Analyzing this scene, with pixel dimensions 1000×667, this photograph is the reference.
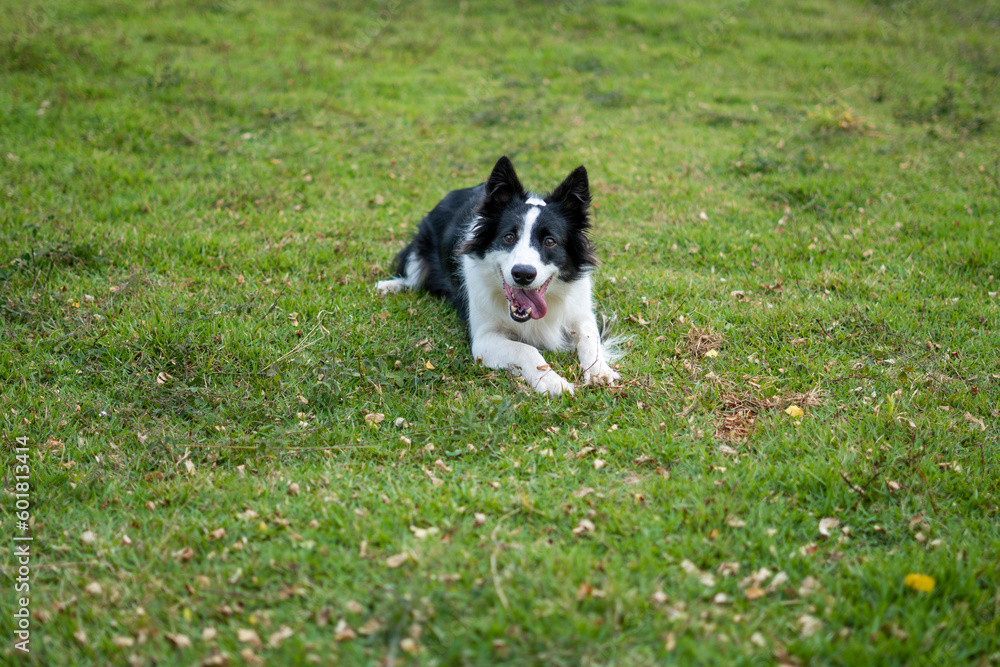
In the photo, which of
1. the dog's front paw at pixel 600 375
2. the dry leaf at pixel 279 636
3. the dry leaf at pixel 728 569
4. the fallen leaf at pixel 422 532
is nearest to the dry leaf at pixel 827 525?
the dry leaf at pixel 728 569

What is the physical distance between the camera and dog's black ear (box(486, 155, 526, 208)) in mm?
4649

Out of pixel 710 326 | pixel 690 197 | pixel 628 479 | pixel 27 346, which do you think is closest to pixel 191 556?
pixel 628 479

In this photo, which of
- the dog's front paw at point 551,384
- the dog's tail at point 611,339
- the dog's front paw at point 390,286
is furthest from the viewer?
the dog's front paw at point 390,286

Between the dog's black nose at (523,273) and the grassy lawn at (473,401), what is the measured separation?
66 cm

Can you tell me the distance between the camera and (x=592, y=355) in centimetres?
476

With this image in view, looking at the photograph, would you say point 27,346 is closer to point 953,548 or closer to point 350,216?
point 350,216

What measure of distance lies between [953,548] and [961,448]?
36.6 inches

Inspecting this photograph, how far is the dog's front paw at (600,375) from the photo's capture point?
4453 mm

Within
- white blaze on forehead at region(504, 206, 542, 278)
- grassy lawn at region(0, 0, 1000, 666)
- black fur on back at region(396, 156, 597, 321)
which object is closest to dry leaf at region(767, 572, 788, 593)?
grassy lawn at region(0, 0, 1000, 666)

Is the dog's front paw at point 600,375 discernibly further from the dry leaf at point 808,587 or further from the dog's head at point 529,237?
the dry leaf at point 808,587

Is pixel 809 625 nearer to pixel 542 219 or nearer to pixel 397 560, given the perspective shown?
pixel 397 560

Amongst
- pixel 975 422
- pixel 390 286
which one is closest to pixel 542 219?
pixel 390 286

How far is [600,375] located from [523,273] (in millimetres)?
861

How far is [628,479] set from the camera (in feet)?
11.8
